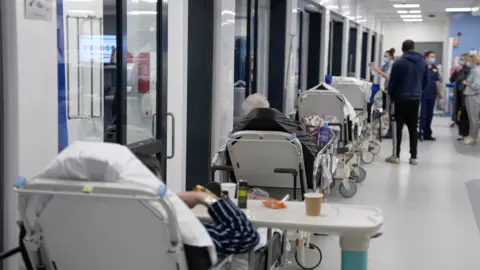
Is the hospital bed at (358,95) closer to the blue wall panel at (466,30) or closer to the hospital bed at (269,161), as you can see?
the hospital bed at (269,161)

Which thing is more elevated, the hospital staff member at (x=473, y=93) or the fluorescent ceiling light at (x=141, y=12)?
the fluorescent ceiling light at (x=141, y=12)

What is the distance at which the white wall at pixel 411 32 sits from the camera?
19969 millimetres

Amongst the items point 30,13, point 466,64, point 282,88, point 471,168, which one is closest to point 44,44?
point 30,13

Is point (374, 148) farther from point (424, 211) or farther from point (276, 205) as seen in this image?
point (276, 205)

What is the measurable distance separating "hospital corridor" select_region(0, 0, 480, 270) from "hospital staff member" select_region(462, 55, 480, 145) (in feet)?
4.16

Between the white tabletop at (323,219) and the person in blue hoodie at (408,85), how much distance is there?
18.9ft

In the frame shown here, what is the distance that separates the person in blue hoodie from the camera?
8.36 metres

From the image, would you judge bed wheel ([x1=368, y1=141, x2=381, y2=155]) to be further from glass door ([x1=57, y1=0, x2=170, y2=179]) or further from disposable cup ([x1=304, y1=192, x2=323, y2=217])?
disposable cup ([x1=304, y1=192, x2=323, y2=217])

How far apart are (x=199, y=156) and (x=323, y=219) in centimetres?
273

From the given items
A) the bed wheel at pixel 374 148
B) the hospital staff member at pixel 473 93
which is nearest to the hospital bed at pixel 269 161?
the bed wheel at pixel 374 148

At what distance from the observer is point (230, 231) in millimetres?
2352

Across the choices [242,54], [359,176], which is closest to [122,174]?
[242,54]

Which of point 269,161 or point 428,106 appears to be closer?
point 269,161

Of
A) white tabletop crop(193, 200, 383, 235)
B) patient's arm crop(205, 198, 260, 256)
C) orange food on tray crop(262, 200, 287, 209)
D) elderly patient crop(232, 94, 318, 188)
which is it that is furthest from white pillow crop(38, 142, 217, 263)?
elderly patient crop(232, 94, 318, 188)
